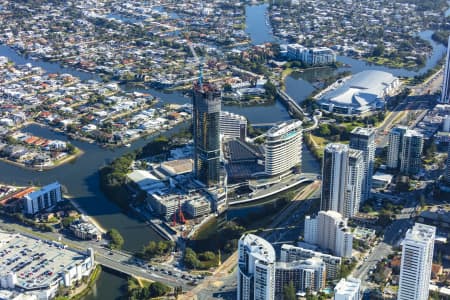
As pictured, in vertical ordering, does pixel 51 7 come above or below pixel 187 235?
above

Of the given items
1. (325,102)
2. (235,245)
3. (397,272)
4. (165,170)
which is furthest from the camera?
(325,102)

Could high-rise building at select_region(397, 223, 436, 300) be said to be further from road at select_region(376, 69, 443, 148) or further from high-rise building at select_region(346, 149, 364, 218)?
road at select_region(376, 69, 443, 148)

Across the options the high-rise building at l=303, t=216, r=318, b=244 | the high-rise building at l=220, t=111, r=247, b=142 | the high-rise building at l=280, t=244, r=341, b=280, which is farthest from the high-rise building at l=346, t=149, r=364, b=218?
the high-rise building at l=220, t=111, r=247, b=142

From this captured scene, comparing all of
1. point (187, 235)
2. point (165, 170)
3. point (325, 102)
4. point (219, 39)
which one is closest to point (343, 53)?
point (219, 39)

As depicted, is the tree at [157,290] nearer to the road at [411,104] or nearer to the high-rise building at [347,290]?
the high-rise building at [347,290]

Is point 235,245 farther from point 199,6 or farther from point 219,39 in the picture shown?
point 199,6
